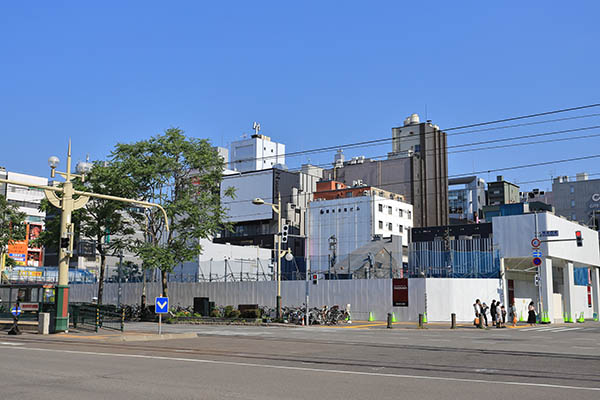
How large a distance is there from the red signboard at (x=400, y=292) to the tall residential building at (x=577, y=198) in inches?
3325

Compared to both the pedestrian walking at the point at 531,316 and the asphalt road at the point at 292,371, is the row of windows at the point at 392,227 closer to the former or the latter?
the pedestrian walking at the point at 531,316

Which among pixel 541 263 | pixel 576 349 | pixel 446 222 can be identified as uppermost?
pixel 446 222

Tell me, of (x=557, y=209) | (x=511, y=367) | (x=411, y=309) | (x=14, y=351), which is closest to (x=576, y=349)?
(x=511, y=367)

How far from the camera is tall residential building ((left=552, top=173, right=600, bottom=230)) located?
120562 millimetres

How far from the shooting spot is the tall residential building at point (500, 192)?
136 m

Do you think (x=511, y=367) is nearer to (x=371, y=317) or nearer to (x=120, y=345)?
(x=120, y=345)

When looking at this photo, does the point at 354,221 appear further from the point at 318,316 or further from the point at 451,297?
the point at 318,316

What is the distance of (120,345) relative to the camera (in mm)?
23594

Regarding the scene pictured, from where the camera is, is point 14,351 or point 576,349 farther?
point 576,349

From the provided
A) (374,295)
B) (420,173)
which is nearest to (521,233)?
(374,295)

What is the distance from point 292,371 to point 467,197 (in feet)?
417

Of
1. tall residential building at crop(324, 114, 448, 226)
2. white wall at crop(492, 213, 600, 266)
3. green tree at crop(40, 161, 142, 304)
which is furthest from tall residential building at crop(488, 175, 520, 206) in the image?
green tree at crop(40, 161, 142, 304)

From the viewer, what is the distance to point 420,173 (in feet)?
375

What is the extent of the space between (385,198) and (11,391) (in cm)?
10071
